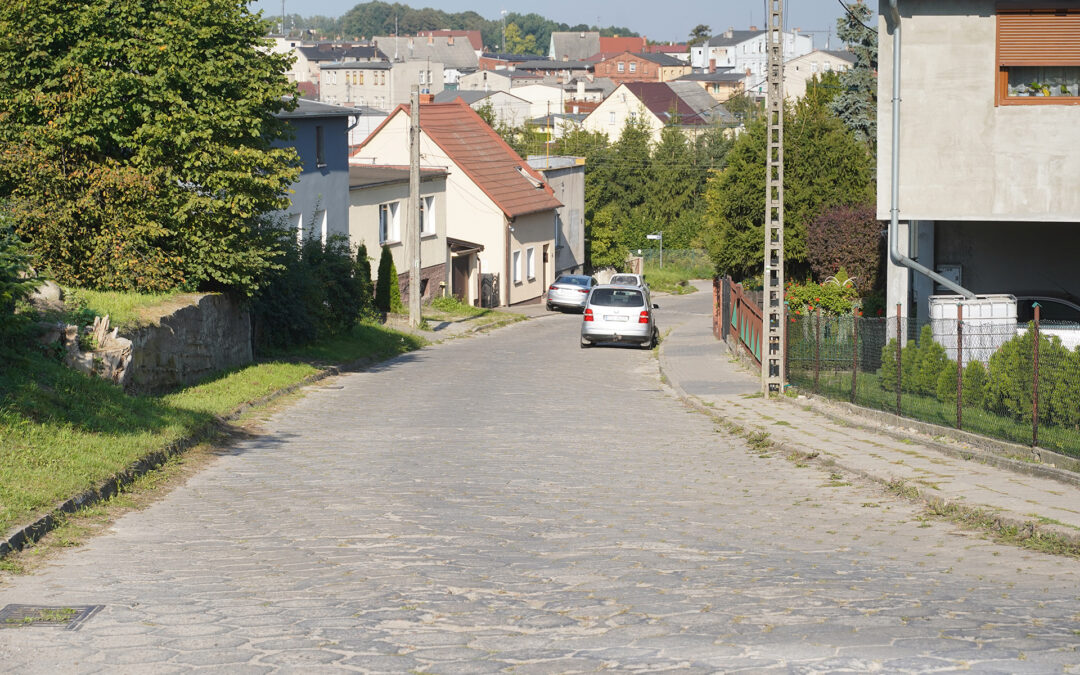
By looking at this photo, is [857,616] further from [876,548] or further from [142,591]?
[142,591]

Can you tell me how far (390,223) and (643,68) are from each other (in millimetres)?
141378

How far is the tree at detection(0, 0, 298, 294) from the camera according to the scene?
707 inches

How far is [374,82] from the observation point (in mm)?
136000

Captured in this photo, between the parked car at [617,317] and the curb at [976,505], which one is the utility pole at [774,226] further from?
the parked car at [617,317]

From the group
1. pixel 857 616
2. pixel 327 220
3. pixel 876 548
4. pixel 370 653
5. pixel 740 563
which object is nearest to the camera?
pixel 370 653

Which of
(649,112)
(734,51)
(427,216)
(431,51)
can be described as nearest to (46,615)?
(427,216)

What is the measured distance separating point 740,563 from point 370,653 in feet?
10.7

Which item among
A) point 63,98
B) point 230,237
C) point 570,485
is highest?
point 63,98

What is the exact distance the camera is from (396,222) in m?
43.8

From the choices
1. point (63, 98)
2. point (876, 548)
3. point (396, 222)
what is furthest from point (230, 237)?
point (396, 222)

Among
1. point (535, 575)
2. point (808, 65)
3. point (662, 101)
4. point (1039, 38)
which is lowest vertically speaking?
point (535, 575)

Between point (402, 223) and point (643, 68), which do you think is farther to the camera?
point (643, 68)

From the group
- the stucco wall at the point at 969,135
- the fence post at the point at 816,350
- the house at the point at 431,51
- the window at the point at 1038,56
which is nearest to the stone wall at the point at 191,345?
the fence post at the point at 816,350

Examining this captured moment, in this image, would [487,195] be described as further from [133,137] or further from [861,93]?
[133,137]
